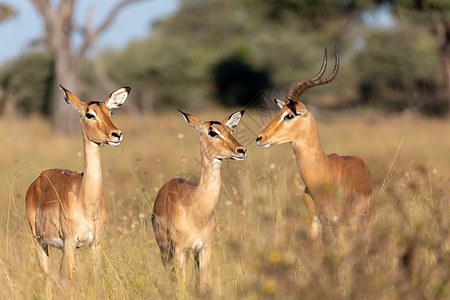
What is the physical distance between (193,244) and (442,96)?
92.4 feet

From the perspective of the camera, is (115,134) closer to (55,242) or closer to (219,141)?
(219,141)

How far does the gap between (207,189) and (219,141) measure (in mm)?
349

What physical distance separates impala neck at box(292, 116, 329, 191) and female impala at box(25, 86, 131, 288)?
56.9 inches

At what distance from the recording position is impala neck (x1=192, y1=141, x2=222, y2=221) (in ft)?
15.4

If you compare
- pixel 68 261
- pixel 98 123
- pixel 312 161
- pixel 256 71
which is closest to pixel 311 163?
pixel 312 161

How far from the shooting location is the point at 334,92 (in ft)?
134

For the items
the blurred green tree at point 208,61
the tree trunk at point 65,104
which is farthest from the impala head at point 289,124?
the blurred green tree at point 208,61

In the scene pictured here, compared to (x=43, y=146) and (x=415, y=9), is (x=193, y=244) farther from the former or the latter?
(x=415, y=9)

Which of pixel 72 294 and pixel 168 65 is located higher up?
pixel 72 294

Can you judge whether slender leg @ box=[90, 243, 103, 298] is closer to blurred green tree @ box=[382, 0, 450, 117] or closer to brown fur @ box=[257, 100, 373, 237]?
brown fur @ box=[257, 100, 373, 237]

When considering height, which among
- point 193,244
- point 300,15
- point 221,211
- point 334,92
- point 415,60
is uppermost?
point 193,244

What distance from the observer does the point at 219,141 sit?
4734mm

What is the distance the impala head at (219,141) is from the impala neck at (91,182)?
694 millimetres

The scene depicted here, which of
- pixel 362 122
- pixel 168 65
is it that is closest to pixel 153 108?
pixel 168 65
